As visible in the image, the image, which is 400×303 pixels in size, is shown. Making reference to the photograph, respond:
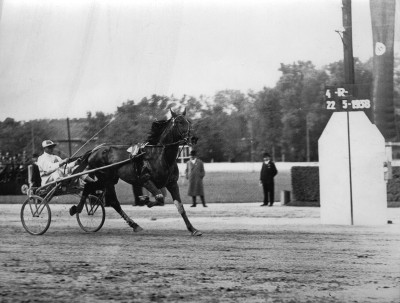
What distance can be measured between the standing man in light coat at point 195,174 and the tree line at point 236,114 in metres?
1.14

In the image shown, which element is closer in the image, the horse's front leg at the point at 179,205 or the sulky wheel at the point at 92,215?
the horse's front leg at the point at 179,205

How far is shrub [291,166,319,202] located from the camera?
14.5m

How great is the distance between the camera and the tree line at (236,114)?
10.0m

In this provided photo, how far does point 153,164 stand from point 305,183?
5296 mm

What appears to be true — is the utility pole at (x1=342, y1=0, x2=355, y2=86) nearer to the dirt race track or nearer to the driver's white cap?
the dirt race track

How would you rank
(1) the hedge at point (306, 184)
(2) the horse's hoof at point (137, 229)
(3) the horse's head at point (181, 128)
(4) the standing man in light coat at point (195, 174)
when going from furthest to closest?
(1) the hedge at point (306, 184) < (4) the standing man in light coat at point (195, 174) < (2) the horse's hoof at point (137, 229) < (3) the horse's head at point (181, 128)

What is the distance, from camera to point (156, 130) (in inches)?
403

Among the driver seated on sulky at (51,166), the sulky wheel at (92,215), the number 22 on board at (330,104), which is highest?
the number 22 on board at (330,104)

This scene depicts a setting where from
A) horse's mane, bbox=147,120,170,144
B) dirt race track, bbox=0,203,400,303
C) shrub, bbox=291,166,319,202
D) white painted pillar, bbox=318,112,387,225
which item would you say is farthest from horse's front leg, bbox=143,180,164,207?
shrub, bbox=291,166,319,202

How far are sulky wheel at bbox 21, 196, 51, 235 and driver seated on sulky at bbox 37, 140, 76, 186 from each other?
0.41 m

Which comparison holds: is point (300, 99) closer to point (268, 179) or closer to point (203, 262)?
point (203, 262)

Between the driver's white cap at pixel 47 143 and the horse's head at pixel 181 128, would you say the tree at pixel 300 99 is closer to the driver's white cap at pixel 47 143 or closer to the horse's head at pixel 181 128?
the horse's head at pixel 181 128

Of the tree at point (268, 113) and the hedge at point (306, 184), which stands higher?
the tree at point (268, 113)

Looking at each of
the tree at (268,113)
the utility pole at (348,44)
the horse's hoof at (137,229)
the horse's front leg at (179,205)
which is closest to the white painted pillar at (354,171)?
the utility pole at (348,44)
